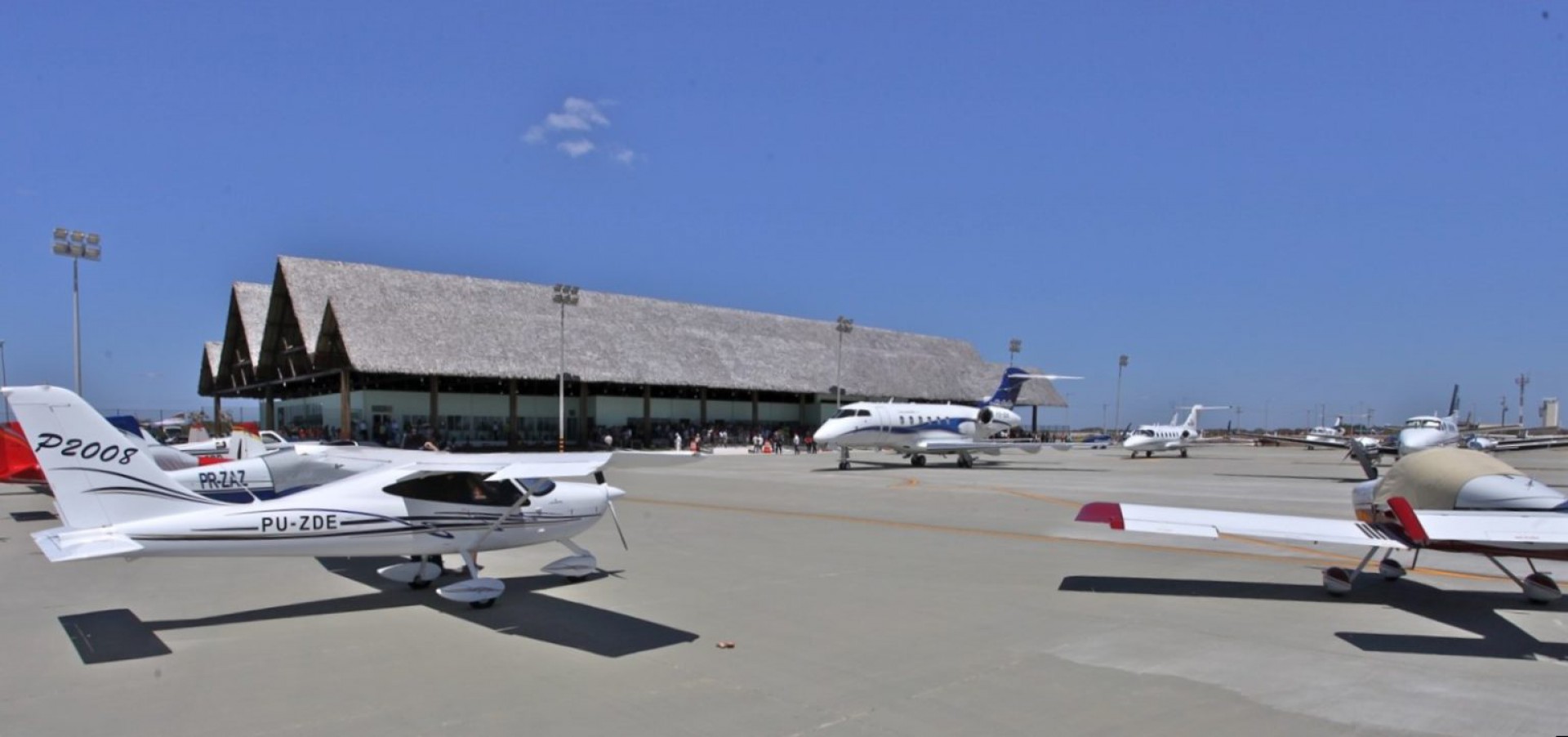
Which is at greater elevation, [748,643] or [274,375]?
[274,375]

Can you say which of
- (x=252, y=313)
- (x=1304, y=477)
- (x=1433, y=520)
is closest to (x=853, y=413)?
(x=1304, y=477)

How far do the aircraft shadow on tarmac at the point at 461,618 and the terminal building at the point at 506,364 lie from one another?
109 ft

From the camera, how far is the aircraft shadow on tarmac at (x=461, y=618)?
809cm

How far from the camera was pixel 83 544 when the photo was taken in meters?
7.89

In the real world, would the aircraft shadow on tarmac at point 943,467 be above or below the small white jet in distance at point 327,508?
below

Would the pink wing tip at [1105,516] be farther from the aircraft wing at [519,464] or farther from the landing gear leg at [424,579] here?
the landing gear leg at [424,579]

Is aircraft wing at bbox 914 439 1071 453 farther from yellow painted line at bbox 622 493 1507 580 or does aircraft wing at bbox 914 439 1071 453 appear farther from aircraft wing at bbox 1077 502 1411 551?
aircraft wing at bbox 1077 502 1411 551

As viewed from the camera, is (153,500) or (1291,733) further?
(153,500)

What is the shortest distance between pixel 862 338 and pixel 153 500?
67.7m

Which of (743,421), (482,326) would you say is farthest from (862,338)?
(482,326)

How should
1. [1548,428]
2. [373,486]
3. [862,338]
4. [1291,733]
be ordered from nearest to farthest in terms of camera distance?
[1291,733]
[373,486]
[862,338]
[1548,428]

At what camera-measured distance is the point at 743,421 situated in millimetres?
66000

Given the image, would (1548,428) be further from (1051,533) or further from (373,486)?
(373,486)

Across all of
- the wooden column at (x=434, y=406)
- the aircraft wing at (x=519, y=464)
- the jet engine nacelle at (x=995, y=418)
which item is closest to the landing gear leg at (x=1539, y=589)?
the aircraft wing at (x=519, y=464)
